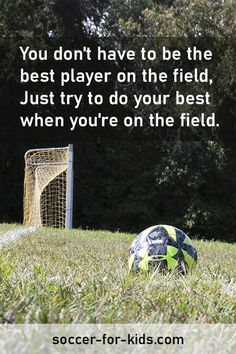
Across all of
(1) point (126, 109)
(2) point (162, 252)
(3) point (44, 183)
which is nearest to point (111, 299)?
(2) point (162, 252)

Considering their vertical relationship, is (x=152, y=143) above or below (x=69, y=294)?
above

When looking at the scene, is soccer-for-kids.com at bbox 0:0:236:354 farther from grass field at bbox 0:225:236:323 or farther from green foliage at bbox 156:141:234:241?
grass field at bbox 0:225:236:323

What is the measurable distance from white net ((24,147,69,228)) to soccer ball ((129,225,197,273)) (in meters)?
8.11

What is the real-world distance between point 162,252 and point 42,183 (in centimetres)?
923

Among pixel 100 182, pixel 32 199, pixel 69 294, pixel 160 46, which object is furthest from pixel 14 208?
pixel 69 294

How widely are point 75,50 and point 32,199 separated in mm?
7111

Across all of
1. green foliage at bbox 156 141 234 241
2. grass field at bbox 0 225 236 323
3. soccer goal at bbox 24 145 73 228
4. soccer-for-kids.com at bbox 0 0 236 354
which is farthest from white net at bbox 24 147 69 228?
grass field at bbox 0 225 236 323

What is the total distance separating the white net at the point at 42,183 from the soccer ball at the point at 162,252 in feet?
26.6

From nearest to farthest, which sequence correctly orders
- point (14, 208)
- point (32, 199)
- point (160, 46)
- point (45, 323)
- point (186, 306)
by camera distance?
point (45, 323) → point (186, 306) → point (32, 199) → point (160, 46) → point (14, 208)

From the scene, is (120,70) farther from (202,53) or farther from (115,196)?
(115,196)

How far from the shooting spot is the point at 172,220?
18109mm

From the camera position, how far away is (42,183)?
12.8 m

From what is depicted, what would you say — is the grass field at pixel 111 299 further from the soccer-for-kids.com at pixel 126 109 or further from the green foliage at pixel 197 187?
the green foliage at pixel 197 187

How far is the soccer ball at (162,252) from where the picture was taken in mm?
3752
